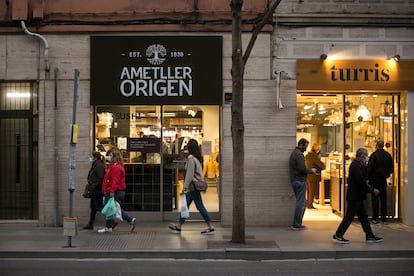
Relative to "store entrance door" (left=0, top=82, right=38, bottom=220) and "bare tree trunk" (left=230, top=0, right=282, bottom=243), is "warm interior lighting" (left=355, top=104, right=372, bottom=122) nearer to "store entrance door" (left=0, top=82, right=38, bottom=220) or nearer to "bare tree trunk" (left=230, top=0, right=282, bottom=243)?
"bare tree trunk" (left=230, top=0, right=282, bottom=243)

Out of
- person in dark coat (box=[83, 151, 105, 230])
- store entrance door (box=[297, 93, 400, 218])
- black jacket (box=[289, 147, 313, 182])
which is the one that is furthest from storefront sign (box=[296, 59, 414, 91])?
Result: person in dark coat (box=[83, 151, 105, 230])

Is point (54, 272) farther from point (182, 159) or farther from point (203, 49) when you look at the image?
point (203, 49)

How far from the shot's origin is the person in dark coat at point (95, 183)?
12.4 metres

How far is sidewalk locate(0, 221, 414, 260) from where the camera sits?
33.8ft

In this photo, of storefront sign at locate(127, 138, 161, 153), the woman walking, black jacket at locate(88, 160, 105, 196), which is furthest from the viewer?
storefront sign at locate(127, 138, 161, 153)

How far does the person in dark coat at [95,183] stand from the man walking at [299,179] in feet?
13.4

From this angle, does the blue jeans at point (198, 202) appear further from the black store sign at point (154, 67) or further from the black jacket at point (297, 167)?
the black store sign at point (154, 67)

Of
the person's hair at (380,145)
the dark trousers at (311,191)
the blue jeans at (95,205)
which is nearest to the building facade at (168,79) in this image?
the person's hair at (380,145)

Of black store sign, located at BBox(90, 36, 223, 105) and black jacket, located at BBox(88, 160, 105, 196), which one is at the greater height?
black store sign, located at BBox(90, 36, 223, 105)

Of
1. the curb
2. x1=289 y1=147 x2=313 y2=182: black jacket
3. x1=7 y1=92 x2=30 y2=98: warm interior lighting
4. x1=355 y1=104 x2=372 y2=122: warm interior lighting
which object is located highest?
x1=7 y1=92 x2=30 y2=98: warm interior lighting

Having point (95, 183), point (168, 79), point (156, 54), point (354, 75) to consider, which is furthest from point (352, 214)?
point (156, 54)

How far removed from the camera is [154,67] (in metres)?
13.4

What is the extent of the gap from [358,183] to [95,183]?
Result: 5340mm

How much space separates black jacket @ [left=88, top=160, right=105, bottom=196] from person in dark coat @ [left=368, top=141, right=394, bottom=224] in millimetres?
6040
